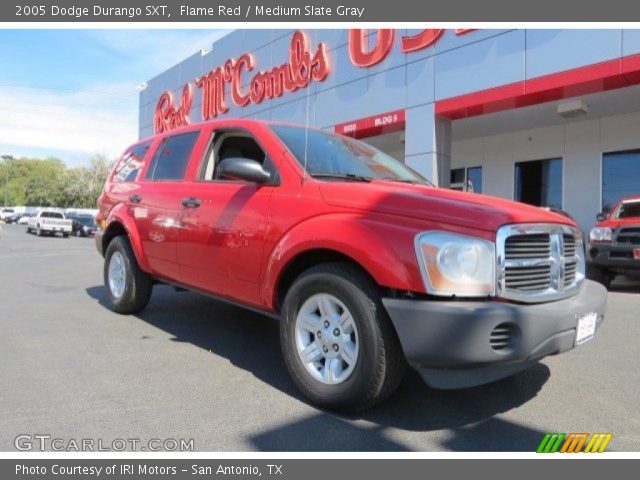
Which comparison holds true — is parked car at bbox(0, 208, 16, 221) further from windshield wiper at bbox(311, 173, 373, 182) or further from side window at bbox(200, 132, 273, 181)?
windshield wiper at bbox(311, 173, 373, 182)

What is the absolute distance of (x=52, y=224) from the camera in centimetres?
3425

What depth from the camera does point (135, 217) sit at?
515 centimetres

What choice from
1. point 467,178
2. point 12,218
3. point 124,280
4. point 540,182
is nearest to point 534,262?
point 124,280

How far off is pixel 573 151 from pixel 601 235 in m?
7.22

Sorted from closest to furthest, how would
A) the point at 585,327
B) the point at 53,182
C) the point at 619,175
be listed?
the point at 585,327 → the point at 619,175 → the point at 53,182

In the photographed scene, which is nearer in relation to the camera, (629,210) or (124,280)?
(124,280)

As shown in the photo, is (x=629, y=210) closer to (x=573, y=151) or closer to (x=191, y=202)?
(x=573, y=151)

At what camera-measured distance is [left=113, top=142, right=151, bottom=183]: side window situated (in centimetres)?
556

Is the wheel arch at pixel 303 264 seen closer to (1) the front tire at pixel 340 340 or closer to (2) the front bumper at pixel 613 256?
(1) the front tire at pixel 340 340

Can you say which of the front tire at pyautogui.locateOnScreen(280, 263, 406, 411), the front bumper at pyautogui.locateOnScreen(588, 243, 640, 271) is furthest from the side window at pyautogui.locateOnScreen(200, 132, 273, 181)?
the front bumper at pyautogui.locateOnScreen(588, 243, 640, 271)

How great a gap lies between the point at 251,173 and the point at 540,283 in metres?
1.97

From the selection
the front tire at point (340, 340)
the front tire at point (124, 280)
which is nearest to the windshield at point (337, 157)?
the front tire at point (340, 340)

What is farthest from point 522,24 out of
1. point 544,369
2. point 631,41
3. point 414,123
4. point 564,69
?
→ point 544,369
